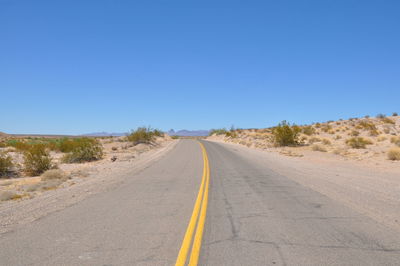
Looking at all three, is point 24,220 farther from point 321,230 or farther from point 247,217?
point 321,230

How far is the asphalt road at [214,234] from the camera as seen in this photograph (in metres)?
4.66

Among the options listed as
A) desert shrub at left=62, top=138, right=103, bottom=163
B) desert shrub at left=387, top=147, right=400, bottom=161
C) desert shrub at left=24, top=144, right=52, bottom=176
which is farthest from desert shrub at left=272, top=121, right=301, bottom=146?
desert shrub at left=24, top=144, right=52, bottom=176

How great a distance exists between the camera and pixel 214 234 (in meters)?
5.76

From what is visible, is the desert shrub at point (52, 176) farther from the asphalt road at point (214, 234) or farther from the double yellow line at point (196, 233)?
the double yellow line at point (196, 233)

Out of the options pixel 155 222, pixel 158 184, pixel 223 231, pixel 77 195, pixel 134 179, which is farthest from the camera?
pixel 134 179

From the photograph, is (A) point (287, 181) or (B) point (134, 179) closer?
(A) point (287, 181)

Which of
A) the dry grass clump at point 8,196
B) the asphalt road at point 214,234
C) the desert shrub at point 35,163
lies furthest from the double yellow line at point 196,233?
the desert shrub at point 35,163

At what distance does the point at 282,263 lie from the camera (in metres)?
4.45

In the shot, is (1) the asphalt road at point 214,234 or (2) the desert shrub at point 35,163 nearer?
(1) the asphalt road at point 214,234

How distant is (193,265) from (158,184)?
7558mm

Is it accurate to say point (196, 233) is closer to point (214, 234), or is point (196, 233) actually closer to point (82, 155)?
point (214, 234)

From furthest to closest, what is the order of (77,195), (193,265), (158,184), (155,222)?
(158,184) < (77,195) < (155,222) < (193,265)

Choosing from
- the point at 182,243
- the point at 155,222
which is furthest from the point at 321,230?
the point at 155,222

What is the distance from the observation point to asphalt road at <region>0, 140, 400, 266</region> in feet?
15.3
